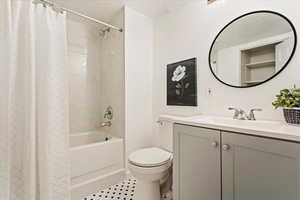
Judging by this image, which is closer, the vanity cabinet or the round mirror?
the vanity cabinet

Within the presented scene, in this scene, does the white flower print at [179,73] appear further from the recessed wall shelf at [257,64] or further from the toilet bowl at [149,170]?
the toilet bowl at [149,170]

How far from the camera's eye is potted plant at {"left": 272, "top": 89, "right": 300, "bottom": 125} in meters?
0.96

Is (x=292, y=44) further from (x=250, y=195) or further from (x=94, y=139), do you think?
(x=94, y=139)

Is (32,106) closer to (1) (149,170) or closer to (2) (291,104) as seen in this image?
(1) (149,170)

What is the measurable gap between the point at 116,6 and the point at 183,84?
4.21 ft

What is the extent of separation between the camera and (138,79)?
2066 millimetres

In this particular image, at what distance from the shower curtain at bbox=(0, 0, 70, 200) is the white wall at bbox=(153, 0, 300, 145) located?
4.01 ft

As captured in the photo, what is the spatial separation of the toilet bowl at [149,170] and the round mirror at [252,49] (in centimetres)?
95

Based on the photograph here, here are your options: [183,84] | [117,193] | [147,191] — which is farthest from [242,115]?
[117,193]

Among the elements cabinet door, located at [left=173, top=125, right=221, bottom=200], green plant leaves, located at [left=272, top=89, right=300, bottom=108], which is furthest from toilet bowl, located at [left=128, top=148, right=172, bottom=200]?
green plant leaves, located at [left=272, top=89, right=300, bottom=108]

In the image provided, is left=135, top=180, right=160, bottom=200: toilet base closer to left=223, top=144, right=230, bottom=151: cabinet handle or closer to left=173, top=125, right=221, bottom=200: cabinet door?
left=173, top=125, right=221, bottom=200: cabinet door

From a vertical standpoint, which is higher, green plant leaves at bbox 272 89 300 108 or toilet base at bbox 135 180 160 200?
green plant leaves at bbox 272 89 300 108

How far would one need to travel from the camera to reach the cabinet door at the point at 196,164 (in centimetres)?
100

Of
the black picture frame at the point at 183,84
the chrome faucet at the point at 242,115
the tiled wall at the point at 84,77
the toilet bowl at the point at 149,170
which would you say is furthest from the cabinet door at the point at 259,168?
the tiled wall at the point at 84,77
